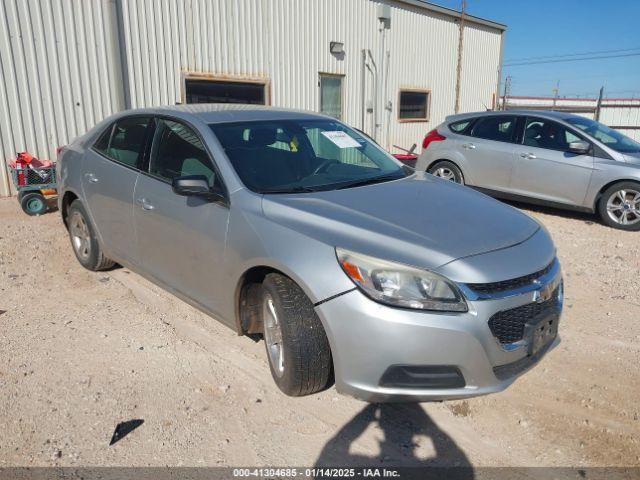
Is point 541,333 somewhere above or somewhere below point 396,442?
above

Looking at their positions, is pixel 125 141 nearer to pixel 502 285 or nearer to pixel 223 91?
Answer: pixel 502 285

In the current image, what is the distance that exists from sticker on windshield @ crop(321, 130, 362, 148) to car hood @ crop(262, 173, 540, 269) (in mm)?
633

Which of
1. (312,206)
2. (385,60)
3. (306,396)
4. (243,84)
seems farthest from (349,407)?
(385,60)

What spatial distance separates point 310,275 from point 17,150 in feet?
22.6

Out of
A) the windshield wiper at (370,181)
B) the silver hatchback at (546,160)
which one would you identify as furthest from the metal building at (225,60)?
the windshield wiper at (370,181)

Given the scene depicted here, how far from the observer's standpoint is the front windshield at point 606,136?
684 cm

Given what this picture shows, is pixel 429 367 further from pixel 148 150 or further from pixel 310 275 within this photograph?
pixel 148 150

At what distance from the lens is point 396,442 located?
8.48ft

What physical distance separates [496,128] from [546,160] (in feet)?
3.32

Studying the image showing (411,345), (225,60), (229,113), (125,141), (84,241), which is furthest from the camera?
(225,60)

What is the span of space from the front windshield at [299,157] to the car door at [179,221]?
218 millimetres

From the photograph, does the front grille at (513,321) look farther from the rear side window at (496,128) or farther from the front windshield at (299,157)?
the rear side window at (496,128)

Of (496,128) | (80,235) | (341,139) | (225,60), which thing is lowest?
(80,235)

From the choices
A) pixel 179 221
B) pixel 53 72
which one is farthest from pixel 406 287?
pixel 53 72
